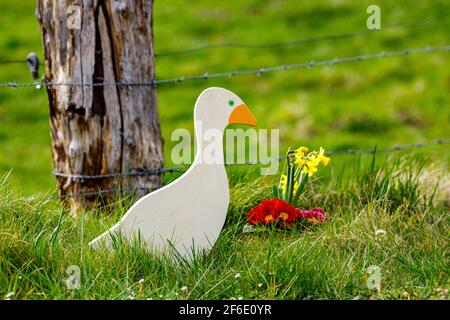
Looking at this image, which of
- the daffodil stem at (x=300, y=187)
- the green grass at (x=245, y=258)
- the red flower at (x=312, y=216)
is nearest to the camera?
the green grass at (x=245, y=258)

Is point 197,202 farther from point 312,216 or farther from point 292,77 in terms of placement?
point 292,77

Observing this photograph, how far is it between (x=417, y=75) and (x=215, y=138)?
6.23 metres

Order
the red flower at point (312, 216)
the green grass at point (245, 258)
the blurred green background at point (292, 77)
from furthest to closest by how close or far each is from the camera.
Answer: the blurred green background at point (292, 77), the red flower at point (312, 216), the green grass at point (245, 258)

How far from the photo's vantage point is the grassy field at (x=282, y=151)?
3.50 m

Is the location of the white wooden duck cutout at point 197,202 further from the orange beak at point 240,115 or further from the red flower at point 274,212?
the red flower at point 274,212

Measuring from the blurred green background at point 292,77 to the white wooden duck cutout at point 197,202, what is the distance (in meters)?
3.93

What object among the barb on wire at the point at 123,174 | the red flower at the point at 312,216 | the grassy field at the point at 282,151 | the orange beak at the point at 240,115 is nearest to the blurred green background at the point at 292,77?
the grassy field at the point at 282,151

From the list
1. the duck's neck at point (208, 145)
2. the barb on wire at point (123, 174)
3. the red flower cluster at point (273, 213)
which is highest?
the duck's neck at point (208, 145)

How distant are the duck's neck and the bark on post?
83 cm

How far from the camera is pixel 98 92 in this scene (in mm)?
4594

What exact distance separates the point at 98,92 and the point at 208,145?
3.40 ft

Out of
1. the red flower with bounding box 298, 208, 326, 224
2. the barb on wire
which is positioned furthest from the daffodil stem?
the barb on wire

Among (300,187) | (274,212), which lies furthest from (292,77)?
(274,212)

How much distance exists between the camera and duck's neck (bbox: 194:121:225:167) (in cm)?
382
